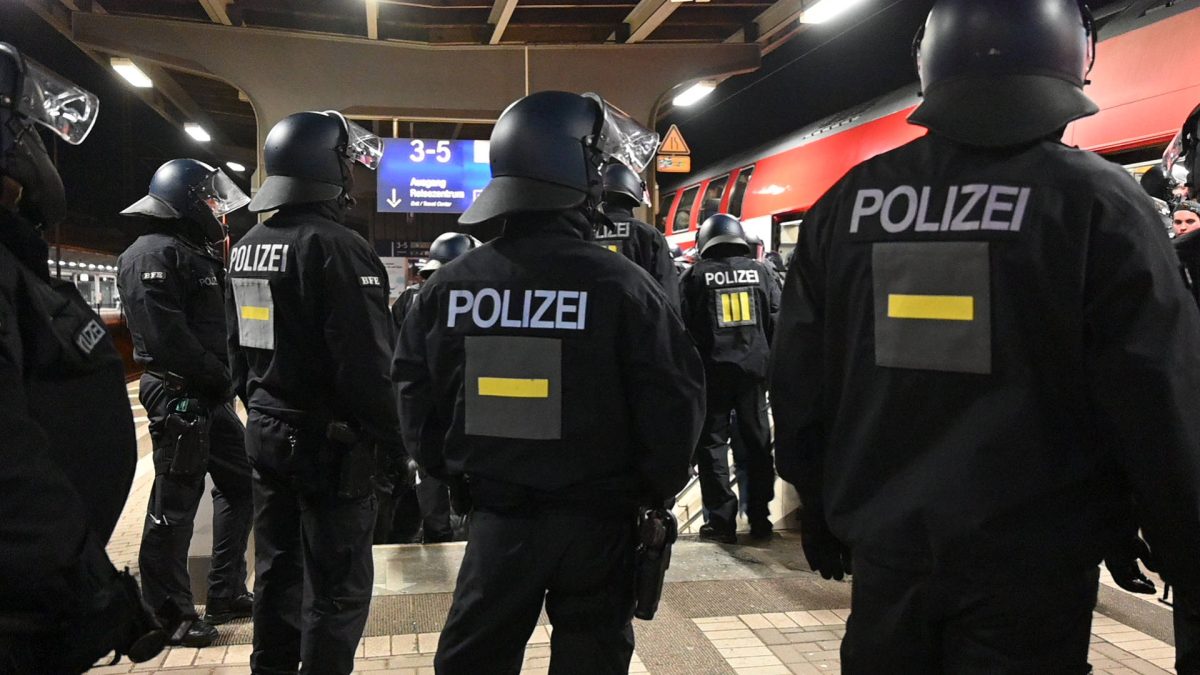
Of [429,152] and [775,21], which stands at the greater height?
[775,21]

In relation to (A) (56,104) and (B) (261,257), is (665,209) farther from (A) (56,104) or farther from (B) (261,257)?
(A) (56,104)

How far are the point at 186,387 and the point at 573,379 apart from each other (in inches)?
92.8

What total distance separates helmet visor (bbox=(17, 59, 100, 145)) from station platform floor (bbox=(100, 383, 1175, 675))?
2260 millimetres

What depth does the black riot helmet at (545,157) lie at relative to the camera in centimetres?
211

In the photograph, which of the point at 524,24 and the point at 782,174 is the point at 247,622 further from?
the point at 782,174

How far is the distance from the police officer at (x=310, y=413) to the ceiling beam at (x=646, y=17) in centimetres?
414

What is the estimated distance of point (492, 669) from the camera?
1.95m

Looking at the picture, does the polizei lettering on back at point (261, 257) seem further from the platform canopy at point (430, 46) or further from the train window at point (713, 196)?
the train window at point (713, 196)

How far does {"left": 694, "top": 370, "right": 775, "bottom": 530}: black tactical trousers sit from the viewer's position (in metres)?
5.12

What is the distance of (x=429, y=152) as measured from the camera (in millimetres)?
8055

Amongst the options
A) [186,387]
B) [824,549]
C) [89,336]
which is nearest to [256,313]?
[186,387]

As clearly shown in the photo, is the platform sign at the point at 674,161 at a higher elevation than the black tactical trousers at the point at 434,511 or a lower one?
higher

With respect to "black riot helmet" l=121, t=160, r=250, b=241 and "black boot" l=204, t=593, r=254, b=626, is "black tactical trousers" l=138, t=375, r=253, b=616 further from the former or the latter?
"black riot helmet" l=121, t=160, r=250, b=241

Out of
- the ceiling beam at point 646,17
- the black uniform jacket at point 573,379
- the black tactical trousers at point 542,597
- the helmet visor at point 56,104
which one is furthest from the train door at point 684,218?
the helmet visor at point 56,104
